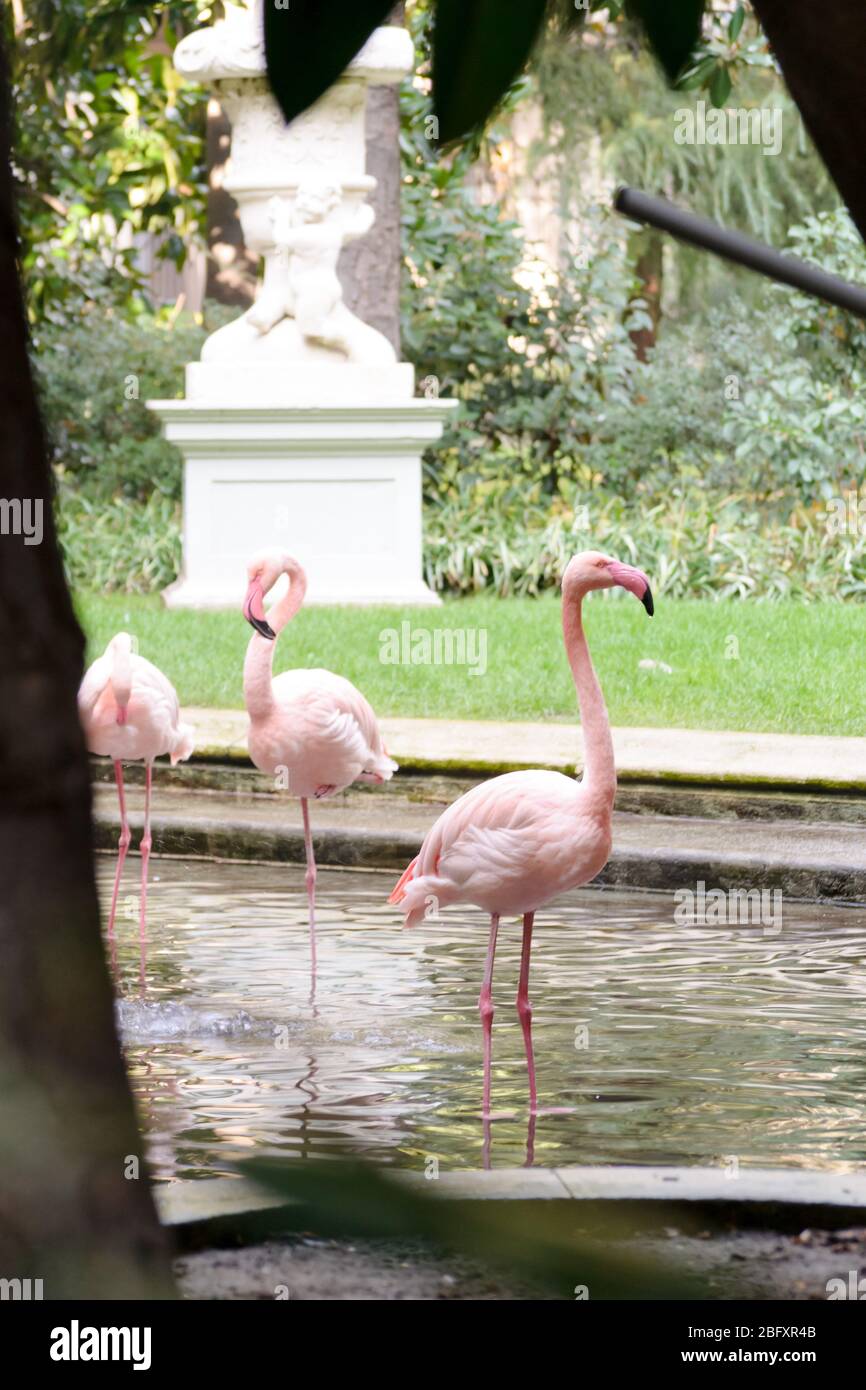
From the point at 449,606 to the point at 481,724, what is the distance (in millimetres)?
4251

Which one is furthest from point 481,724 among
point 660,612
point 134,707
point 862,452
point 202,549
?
point 862,452

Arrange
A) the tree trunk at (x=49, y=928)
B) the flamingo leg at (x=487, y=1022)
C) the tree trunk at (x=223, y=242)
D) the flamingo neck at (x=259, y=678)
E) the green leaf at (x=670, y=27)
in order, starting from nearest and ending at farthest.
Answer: the tree trunk at (x=49, y=928)
the green leaf at (x=670, y=27)
the flamingo leg at (x=487, y=1022)
the flamingo neck at (x=259, y=678)
the tree trunk at (x=223, y=242)

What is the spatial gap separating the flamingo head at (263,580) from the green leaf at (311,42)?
5.29 metres

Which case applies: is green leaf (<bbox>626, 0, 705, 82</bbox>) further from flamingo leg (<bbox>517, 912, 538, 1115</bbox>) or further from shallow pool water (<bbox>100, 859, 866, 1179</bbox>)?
flamingo leg (<bbox>517, 912, 538, 1115</bbox>)

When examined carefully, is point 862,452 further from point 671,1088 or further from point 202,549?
point 671,1088

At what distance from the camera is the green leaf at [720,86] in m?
1.38

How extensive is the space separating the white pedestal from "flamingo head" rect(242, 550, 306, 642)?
6707mm

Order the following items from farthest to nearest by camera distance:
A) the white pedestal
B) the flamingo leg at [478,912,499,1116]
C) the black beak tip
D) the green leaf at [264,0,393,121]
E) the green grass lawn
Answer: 1. the white pedestal
2. the green grass lawn
3. the black beak tip
4. the flamingo leg at [478,912,499,1116]
5. the green leaf at [264,0,393,121]

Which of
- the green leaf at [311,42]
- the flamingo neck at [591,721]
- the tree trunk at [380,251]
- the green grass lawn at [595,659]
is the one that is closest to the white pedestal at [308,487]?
the green grass lawn at [595,659]

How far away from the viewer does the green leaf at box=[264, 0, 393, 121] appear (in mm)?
602

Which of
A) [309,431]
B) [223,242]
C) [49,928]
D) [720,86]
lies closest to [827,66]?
[49,928]

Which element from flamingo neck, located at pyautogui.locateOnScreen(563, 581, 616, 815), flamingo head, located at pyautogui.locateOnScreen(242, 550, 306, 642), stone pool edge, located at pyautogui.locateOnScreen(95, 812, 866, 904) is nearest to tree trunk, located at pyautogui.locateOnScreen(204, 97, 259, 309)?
stone pool edge, located at pyautogui.locateOnScreen(95, 812, 866, 904)

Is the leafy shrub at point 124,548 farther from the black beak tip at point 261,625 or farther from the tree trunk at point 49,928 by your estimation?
the tree trunk at point 49,928

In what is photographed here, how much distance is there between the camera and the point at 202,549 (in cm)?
1363
